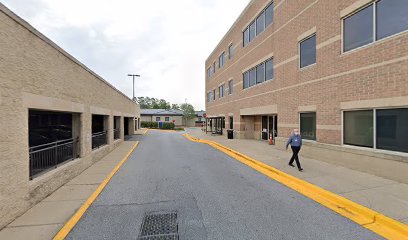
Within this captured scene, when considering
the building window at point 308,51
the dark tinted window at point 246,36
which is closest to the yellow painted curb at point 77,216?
the building window at point 308,51

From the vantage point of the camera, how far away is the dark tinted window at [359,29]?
768 centimetres

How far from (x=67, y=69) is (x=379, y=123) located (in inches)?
447

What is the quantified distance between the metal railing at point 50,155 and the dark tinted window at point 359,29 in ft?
38.1

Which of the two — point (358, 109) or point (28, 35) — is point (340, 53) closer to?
point (358, 109)

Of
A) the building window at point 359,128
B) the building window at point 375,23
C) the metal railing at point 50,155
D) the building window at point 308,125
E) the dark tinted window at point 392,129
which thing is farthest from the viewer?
the building window at point 308,125

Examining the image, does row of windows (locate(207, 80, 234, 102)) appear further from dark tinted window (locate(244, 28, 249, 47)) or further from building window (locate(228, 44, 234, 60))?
dark tinted window (locate(244, 28, 249, 47))

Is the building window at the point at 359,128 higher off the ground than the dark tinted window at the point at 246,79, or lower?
lower

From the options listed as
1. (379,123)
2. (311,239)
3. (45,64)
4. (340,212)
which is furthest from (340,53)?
(45,64)

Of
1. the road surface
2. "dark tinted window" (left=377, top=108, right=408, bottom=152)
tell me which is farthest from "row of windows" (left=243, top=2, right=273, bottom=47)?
the road surface

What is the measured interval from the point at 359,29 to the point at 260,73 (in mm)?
9015

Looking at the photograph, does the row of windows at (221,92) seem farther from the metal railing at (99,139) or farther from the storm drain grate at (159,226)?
the storm drain grate at (159,226)

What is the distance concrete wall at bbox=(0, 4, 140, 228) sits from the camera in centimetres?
423

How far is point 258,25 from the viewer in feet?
57.0

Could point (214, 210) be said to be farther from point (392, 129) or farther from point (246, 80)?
point (246, 80)
